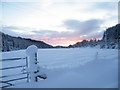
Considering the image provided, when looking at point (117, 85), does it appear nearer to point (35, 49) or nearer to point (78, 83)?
point (78, 83)

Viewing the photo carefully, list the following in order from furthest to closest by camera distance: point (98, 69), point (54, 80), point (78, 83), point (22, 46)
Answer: point (22, 46)
point (98, 69)
point (54, 80)
point (78, 83)

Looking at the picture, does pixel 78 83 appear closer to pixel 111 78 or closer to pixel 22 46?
pixel 111 78

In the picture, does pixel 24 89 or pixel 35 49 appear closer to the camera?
pixel 24 89

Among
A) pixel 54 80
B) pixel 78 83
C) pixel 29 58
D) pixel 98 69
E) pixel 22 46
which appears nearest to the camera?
pixel 78 83

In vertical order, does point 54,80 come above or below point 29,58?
below

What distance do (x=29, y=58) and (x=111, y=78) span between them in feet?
10.2

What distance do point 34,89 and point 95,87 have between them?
1.77 meters

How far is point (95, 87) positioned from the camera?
3705 mm

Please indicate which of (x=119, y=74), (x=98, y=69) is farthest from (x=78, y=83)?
(x=119, y=74)

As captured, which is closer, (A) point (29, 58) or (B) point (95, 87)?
(B) point (95, 87)

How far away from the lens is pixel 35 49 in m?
5.52

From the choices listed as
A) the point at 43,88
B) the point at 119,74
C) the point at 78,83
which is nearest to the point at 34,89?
the point at 43,88

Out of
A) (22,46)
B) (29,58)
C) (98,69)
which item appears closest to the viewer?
(98,69)

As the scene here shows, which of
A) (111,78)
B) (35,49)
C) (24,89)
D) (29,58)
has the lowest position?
(24,89)
